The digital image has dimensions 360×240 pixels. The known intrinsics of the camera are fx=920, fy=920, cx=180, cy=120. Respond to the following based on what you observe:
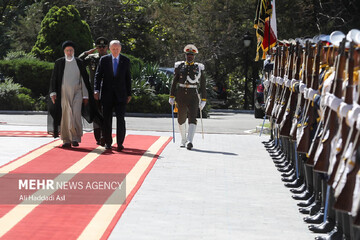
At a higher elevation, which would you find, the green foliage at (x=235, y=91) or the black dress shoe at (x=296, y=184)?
the black dress shoe at (x=296, y=184)

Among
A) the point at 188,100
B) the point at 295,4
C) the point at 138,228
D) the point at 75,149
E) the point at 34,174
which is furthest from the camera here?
the point at 295,4

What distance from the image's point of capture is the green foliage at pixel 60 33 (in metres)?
33.8

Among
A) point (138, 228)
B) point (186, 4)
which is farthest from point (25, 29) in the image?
point (138, 228)

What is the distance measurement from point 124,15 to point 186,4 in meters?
3.46

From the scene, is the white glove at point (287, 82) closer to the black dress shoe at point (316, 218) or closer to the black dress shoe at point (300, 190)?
the black dress shoe at point (300, 190)

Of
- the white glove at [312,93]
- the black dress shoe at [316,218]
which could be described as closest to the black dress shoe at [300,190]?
the black dress shoe at [316,218]

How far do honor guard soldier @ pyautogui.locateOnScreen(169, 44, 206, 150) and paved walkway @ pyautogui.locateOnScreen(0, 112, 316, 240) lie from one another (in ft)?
1.69

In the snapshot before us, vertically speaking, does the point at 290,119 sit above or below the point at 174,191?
above

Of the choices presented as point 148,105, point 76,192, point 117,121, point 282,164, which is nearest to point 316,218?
point 76,192

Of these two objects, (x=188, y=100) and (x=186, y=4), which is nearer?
(x=188, y=100)

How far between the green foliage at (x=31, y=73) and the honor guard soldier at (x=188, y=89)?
15178mm

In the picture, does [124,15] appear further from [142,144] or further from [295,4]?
[142,144]

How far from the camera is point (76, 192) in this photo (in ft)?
36.2

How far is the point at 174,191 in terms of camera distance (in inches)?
452
